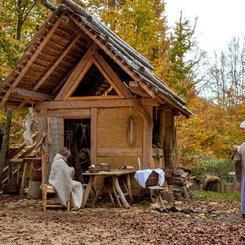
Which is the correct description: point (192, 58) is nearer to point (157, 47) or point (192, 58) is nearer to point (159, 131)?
point (157, 47)

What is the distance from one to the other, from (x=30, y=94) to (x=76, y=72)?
145 cm

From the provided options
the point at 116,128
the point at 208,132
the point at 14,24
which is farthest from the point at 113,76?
the point at 208,132

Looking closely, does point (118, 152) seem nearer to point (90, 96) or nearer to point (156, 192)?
point (156, 192)

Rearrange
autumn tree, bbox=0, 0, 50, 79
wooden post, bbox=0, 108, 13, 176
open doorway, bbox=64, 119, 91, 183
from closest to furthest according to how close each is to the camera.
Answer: open doorway, bbox=64, 119, 91, 183
autumn tree, bbox=0, 0, 50, 79
wooden post, bbox=0, 108, 13, 176

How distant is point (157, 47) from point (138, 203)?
28.8ft

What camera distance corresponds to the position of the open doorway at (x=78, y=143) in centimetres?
1345

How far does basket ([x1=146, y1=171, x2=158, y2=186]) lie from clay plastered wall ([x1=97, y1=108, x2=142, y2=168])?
931 millimetres

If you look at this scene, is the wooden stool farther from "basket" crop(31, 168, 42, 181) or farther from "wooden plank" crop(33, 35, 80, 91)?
"wooden plank" crop(33, 35, 80, 91)

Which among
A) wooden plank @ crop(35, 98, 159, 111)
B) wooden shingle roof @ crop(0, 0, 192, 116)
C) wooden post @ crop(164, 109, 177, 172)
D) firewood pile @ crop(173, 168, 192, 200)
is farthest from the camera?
wooden post @ crop(164, 109, 177, 172)

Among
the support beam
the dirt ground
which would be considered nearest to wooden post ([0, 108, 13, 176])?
the dirt ground

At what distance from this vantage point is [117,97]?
11.4 meters

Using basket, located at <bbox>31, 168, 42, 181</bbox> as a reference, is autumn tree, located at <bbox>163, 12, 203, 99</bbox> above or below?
above

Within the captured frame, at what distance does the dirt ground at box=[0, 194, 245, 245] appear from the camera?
6574 mm

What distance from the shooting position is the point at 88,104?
11672mm
